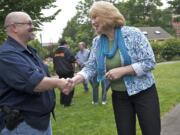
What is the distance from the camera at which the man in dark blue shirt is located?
4.26 metres

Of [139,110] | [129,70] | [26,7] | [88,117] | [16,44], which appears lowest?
[88,117]

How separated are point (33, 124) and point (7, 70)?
581mm

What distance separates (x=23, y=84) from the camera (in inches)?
167

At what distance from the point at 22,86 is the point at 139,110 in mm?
1530

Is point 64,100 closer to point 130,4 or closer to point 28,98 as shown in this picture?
point 28,98

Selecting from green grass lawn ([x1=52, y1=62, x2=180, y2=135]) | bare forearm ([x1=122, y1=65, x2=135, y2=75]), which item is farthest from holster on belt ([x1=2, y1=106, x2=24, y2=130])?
green grass lawn ([x1=52, y1=62, x2=180, y2=135])

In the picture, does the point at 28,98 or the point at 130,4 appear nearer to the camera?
the point at 28,98

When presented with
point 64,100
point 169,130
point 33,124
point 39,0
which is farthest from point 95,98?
point 33,124

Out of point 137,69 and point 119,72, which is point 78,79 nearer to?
point 119,72

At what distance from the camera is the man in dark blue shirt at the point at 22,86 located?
14.0ft

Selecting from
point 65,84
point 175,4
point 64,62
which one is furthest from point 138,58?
point 175,4

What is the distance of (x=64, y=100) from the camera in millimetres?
12789

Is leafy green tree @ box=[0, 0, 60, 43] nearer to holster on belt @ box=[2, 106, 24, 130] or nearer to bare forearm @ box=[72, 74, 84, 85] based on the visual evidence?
bare forearm @ box=[72, 74, 84, 85]

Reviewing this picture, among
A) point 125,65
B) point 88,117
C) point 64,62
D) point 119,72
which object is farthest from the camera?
point 64,62
